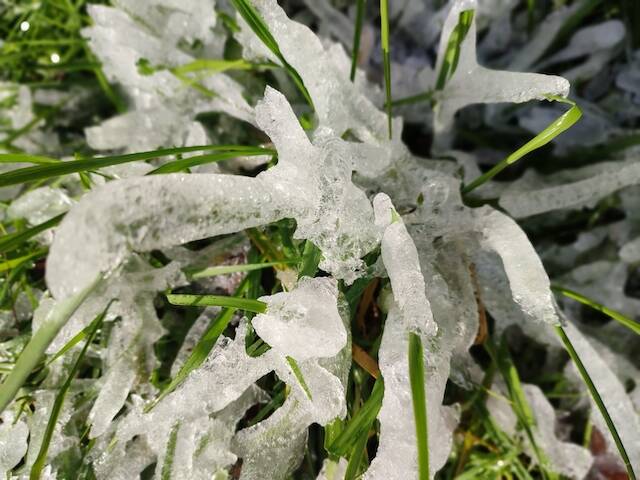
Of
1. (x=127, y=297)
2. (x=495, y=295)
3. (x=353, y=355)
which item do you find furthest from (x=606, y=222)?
(x=127, y=297)

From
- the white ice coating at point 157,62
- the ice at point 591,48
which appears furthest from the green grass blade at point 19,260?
the ice at point 591,48

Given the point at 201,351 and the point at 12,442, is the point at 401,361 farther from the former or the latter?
the point at 12,442

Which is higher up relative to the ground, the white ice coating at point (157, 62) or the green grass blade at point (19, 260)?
the white ice coating at point (157, 62)

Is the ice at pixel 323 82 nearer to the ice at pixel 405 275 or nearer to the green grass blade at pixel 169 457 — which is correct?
the ice at pixel 405 275

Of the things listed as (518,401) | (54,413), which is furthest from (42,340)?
(518,401)

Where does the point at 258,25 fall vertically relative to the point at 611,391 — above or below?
above

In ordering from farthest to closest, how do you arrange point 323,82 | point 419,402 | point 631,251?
point 631,251 < point 323,82 < point 419,402

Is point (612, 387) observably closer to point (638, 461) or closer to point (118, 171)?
point (638, 461)
